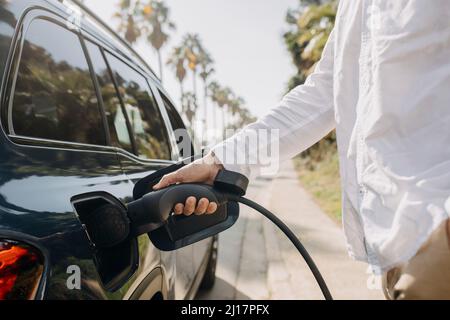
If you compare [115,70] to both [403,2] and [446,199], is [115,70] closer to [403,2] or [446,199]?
[403,2]

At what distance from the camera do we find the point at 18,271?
101 centimetres

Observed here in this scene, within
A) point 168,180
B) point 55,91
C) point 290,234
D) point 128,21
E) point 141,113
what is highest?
point 128,21

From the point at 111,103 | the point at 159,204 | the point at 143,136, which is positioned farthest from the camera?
the point at 143,136

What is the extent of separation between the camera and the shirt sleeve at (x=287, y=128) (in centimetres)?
135

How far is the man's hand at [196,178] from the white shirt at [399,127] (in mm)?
393

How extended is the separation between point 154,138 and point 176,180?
181cm

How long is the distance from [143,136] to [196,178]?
1562mm

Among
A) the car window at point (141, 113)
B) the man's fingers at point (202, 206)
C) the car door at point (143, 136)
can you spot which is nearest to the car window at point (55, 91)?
the car door at point (143, 136)

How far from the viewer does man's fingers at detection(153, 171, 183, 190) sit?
1.27 m

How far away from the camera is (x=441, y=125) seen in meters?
0.98

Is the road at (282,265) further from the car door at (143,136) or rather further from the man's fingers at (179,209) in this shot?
the man's fingers at (179,209)

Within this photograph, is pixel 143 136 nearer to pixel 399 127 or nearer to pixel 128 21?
pixel 399 127

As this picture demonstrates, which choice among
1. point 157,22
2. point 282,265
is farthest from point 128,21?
point 282,265

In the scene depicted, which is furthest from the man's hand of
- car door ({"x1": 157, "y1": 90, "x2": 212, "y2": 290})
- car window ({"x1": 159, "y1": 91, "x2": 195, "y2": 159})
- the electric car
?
car window ({"x1": 159, "y1": 91, "x2": 195, "y2": 159})
